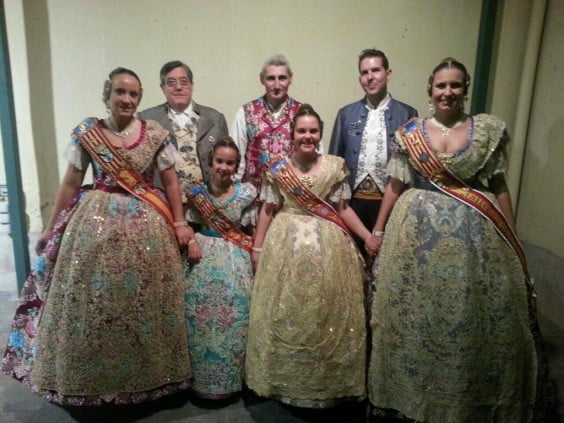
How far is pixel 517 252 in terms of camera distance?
5.98 ft

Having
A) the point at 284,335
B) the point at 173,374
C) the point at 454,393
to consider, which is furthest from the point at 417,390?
the point at 173,374

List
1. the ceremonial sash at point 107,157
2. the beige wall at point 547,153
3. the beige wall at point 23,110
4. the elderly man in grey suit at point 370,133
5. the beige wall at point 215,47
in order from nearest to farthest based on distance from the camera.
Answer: the ceremonial sash at point 107,157
the elderly man in grey suit at point 370,133
the beige wall at point 547,153
the beige wall at point 23,110
the beige wall at point 215,47

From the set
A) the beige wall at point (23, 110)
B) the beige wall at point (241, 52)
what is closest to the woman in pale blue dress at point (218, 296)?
the beige wall at point (241, 52)

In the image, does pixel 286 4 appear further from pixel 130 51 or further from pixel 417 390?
pixel 417 390

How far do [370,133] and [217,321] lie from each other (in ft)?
3.90

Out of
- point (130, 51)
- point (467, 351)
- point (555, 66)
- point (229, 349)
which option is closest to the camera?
point (467, 351)

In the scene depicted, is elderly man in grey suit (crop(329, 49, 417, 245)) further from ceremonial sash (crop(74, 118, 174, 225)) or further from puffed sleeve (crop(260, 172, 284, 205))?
ceremonial sash (crop(74, 118, 174, 225))

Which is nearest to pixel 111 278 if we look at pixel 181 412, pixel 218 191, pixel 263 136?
pixel 218 191

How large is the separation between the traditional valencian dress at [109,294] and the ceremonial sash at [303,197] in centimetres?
49

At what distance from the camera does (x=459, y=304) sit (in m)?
1.75

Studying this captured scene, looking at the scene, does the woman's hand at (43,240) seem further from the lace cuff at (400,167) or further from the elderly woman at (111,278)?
the lace cuff at (400,167)

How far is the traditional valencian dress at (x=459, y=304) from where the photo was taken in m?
1.76

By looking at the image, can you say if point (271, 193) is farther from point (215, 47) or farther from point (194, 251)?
point (215, 47)

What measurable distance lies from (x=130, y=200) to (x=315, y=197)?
2.56 feet
